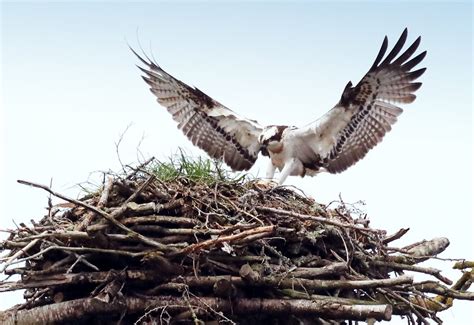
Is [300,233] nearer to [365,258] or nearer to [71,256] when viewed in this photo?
[365,258]

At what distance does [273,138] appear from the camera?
6.65m

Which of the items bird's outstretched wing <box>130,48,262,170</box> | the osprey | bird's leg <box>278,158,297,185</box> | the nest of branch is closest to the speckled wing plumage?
the osprey

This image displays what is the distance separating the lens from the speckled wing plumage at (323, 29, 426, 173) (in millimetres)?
6445

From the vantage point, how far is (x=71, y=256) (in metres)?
4.37

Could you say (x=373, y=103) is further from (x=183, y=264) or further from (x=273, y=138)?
(x=183, y=264)

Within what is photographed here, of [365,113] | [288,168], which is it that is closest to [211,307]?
[288,168]

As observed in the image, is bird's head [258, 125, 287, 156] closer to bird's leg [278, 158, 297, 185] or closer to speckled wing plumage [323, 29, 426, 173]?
bird's leg [278, 158, 297, 185]

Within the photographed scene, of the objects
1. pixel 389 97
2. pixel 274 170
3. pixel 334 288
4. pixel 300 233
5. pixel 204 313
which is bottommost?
pixel 204 313

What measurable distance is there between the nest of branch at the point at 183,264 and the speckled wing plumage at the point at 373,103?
2034 mm

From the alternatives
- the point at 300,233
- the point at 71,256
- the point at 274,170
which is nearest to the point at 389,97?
the point at 274,170

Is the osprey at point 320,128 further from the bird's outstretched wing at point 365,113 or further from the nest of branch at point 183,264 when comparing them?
the nest of branch at point 183,264

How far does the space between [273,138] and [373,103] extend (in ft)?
2.93

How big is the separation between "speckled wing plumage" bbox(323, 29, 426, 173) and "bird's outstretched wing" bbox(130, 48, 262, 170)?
0.77 meters

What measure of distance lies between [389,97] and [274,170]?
1.17 metres
